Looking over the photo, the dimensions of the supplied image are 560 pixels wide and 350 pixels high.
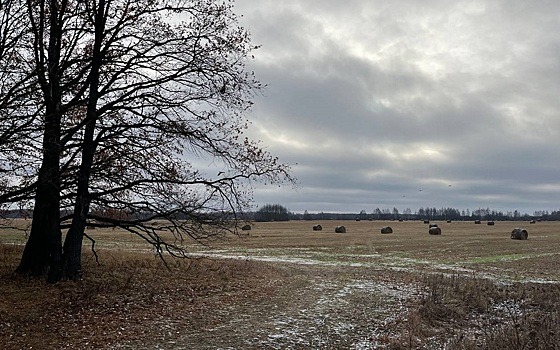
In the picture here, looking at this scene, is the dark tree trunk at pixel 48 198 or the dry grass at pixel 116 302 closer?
the dry grass at pixel 116 302

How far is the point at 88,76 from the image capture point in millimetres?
14008

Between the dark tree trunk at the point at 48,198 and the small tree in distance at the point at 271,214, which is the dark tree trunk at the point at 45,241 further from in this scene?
the small tree in distance at the point at 271,214

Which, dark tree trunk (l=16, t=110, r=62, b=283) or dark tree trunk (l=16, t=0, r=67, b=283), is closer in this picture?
dark tree trunk (l=16, t=0, r=67, b=283)

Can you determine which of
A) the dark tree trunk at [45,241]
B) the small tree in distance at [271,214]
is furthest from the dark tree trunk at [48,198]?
the small tree in distance at [271,214]

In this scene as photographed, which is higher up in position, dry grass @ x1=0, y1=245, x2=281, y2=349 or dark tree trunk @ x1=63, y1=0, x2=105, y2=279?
dark tree trunk @ x1=63, y1=0, x2=105, y2=279

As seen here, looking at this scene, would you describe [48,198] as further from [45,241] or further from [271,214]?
[271,214]

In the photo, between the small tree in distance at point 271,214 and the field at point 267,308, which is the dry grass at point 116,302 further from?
the small tree in distance at point 271,214

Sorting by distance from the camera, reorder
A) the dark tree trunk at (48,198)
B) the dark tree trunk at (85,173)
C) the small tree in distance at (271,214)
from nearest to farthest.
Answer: the dark tree trunk at (48,198) → the dark tree trunk at (85,173) → the small tree in distance at (271,214)

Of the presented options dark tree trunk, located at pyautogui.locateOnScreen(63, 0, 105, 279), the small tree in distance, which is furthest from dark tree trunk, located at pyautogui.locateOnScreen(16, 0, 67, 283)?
the small tree in distance

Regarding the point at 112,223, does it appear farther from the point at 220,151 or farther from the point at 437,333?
the point at 437,333

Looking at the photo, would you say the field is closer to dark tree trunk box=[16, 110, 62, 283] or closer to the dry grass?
the dry grass

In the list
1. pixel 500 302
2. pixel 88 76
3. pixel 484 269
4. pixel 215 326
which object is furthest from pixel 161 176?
pixel 484 269

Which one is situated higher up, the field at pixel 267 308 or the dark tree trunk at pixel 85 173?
the dark tree trunk at pixel 85 173

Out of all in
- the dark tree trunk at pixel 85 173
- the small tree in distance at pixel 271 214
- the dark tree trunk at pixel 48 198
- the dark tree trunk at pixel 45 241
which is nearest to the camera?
the dark tree trunk at pixel 48 198
